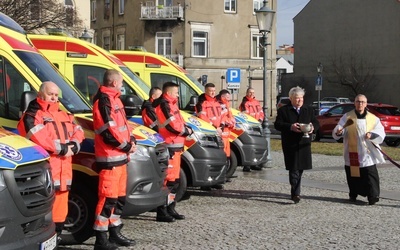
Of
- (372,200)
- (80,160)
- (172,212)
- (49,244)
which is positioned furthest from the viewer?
(372,200)

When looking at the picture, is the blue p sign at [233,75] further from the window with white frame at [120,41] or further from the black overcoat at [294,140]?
the window with white frame at [120,41]

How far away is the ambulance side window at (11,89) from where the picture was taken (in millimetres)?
7125

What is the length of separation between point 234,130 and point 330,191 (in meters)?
2.44

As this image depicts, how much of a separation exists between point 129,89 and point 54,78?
3.39 metres

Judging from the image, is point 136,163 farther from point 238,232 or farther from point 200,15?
point 200,15

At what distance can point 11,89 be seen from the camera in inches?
285

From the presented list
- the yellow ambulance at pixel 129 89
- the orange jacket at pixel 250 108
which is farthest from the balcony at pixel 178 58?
the yellow ambulance at pixel 129 89

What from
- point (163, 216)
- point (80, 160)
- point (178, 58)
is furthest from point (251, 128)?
point (178, 58)

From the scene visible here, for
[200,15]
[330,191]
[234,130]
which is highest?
[200,15]

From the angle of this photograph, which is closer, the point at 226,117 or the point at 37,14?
the point at 226,117

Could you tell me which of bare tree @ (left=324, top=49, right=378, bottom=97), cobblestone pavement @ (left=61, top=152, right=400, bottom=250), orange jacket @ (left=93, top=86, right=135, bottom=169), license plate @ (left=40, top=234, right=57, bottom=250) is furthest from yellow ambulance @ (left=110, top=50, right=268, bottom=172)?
bare tree @ (left=324, top=49, right=378, bottom=97)

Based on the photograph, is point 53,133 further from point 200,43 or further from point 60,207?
point 200,43

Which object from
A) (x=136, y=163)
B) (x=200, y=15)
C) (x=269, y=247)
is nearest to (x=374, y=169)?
(x=269, y=247)

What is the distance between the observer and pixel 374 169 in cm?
1063
